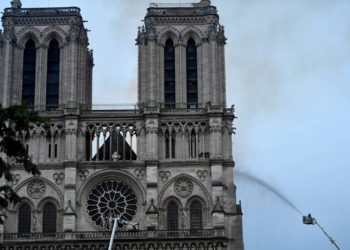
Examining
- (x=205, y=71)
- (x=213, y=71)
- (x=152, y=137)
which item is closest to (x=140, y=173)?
(x=152, y=137)

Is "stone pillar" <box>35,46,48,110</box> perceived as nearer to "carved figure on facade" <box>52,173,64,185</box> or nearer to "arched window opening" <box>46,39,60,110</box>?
"arched window opening" <box>46,39,60,110</box>

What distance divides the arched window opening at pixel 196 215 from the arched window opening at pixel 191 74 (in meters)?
9.02

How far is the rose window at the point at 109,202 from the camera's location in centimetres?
7000

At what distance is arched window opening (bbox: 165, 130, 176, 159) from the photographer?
71.2 meters

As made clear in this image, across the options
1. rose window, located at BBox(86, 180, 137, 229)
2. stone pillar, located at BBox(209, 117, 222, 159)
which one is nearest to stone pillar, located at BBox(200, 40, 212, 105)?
stone pillar, located at BBox(209, 117, 222, 159)

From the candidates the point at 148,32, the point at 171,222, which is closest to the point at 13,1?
the point at 148,32

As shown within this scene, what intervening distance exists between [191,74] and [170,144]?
23.4 ft

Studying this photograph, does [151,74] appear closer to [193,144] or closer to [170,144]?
[170,144]

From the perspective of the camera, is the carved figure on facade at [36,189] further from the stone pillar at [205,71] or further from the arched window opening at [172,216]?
the stone pillar at [205,71]

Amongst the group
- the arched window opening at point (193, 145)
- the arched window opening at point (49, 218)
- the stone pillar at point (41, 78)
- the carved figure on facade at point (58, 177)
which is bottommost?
the arched window opening at point (49, 218)

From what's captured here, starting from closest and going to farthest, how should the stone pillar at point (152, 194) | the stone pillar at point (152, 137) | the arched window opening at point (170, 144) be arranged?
the stone pillar at point (152, 194), the stone pillar at point (152, 137), the arched window opening at point (170, 144)

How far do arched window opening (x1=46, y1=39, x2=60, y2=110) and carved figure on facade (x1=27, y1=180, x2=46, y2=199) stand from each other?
7.06 m

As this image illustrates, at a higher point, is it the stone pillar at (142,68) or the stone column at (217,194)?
the stone pillar at (142,68)

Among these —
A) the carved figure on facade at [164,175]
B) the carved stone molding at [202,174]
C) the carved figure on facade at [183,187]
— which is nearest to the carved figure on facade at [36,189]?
the carved figure on facade at [164,175]
